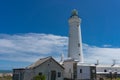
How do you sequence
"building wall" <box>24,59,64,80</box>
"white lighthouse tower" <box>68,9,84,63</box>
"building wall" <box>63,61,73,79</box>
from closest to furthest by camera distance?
"building wall" <box>24,59,64,80</box>
"building wall" <box>63,61,73,79</box>
"white lighthouse tower" <box>68,9,84,63</box>

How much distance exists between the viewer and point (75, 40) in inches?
1735

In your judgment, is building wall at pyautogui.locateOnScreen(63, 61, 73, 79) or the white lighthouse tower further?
the white lighthouse tower

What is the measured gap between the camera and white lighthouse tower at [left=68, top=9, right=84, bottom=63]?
43.7 meters

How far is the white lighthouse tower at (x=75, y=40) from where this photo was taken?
43.7 meters

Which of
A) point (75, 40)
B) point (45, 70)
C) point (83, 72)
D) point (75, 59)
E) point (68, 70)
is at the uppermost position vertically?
point (75, 40)

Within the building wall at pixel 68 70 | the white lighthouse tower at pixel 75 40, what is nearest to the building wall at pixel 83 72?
the building wall at pixel 68 70

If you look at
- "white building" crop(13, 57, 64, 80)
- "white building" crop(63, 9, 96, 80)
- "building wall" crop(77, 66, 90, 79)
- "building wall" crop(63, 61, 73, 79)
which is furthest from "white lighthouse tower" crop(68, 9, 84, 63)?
"white building" crop(13, 57, 64, 80)

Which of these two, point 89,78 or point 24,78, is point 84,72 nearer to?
point 89,78

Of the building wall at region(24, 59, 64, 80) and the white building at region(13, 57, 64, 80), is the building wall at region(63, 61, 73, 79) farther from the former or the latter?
the building wall at region(24, 59, 64, 80)

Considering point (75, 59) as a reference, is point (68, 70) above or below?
below

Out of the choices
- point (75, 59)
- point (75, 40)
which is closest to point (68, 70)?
point (75, 59)

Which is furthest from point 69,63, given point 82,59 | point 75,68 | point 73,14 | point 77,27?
point 73,14

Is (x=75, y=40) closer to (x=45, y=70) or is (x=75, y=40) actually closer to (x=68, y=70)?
(x=68, y=70)

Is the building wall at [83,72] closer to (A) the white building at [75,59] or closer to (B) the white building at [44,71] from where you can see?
(A) the white building at [75,59]
